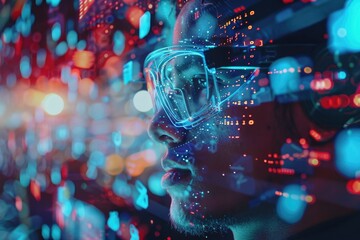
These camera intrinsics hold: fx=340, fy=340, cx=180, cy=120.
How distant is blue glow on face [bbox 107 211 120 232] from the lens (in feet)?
4.75

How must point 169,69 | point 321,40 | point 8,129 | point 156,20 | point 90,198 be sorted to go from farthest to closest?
point 8,129 → point 90,198 → point 156,20 → point 169,69 → point 321,40

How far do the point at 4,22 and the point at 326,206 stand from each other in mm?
2948

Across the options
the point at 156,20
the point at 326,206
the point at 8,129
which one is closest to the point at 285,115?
the point at 326,206

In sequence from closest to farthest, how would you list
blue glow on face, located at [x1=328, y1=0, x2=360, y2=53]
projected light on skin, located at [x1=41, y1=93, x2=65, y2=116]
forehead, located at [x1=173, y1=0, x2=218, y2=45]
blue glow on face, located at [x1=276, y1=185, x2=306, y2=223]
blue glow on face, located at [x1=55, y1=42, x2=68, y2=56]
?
blue glow on face, located at [x1=328, y1=0, x2=360, y2=53] < blue glow on face, located at [x1=276, y1=185, x2=306, y2=223] < forehead, located at [x1=173, y1=0, x2=218, y2=45] < blue glow on face, located at [x1=55, y1=42, x2=68, y2=56] < projected light on skin, located at [x1=41, y1=93, x2=65, y2=116]

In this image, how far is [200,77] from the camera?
2.70ft

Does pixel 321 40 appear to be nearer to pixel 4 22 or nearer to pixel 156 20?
pixel 156 20

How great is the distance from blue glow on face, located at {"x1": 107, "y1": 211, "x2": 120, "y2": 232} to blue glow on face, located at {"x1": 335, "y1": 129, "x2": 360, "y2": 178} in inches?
42.5

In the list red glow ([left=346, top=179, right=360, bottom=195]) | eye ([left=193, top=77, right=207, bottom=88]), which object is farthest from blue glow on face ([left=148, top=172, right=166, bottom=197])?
red glow ([left=346, top=179, right=360, bottom=195])

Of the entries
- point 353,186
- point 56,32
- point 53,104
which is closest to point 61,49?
point 56,32

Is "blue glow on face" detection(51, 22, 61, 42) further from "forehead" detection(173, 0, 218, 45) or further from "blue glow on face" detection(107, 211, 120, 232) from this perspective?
"forehead" detection(173, 0, 218, 45)

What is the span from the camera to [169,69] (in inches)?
35.0

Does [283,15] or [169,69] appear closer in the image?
[283,15]

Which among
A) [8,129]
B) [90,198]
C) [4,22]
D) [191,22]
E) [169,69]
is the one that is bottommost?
[90,198]

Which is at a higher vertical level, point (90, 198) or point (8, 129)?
point (8, 129)
